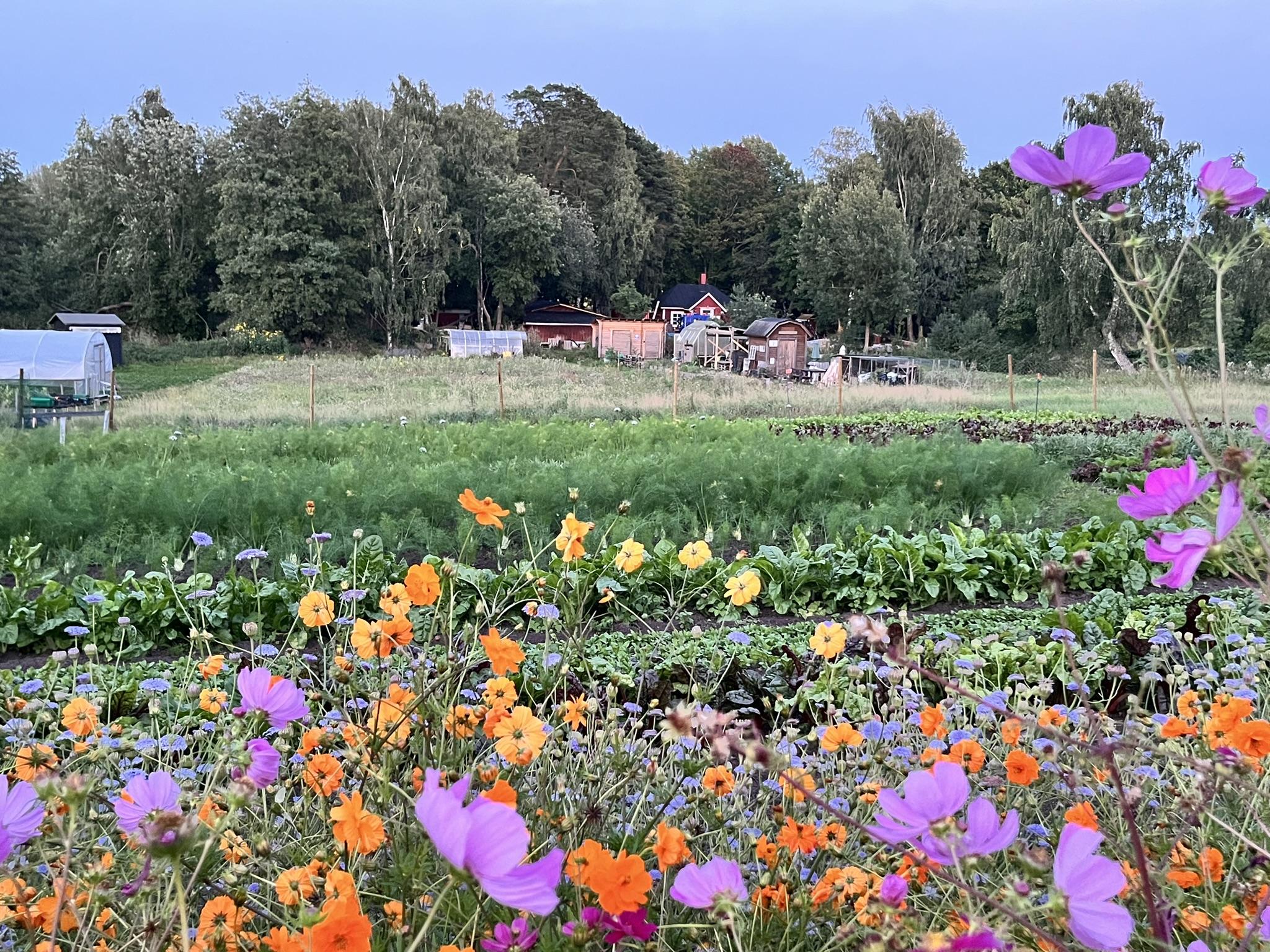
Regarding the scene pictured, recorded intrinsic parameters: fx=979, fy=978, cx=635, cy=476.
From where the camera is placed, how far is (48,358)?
55.3 ft

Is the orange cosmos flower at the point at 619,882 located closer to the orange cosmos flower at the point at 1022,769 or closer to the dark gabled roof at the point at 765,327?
the orange cosmos flower at the point at 1022,769

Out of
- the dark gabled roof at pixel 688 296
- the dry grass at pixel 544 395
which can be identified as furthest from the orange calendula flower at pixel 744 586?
the dark gabled roof at pixel 688 296

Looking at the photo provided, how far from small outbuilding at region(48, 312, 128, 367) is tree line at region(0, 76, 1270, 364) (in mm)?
3401

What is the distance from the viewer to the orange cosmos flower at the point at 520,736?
111 centimetres

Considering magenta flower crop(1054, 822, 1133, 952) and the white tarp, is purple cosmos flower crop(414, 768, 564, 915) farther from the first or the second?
the white tarp

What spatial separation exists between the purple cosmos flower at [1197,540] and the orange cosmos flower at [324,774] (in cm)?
91

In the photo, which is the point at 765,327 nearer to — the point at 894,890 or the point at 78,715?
the point at 78,715

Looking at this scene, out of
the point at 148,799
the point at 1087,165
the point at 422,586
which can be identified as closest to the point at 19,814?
the point at 148,799

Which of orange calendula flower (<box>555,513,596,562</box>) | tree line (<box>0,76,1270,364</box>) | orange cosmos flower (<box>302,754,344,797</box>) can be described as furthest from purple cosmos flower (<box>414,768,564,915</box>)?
tree line (<box>0,76,1270,364</box>)

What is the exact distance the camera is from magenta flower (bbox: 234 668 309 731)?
2.70 ft

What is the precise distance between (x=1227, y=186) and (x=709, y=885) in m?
0.64

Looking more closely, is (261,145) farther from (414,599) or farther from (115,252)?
(414,599)

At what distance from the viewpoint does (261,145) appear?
3166 centimetres

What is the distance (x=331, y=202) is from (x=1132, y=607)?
3223cm
